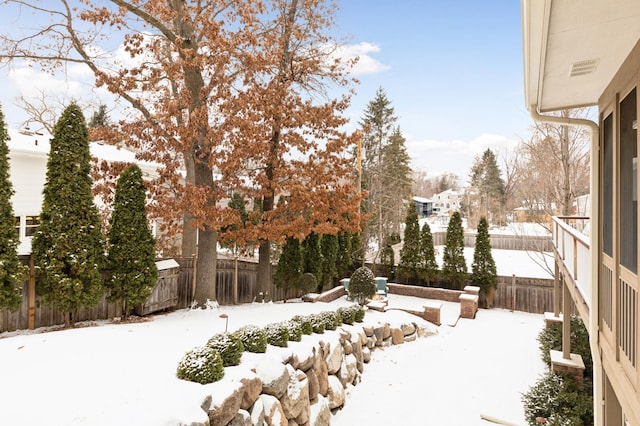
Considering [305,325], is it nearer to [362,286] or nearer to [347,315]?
[347,315]

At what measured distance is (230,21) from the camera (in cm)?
1061

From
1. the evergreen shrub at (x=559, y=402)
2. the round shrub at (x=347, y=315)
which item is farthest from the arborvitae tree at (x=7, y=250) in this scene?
the evergreen shrub at (x=559, y=402)

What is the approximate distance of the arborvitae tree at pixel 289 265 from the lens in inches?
535

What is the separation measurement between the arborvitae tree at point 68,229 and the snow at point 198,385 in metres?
0.86

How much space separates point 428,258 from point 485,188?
111ft

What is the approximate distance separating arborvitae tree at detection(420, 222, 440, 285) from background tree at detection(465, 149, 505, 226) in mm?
30038

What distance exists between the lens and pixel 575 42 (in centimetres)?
306

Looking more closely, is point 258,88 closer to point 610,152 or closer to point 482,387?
point 610,152

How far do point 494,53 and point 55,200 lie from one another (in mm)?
15845

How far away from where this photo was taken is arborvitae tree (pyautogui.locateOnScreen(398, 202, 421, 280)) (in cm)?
1630

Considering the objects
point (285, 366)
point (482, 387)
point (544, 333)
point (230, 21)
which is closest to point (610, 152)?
point (285, 366)

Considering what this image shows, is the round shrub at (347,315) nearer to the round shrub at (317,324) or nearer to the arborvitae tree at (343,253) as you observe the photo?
the round shrub at (317,324)

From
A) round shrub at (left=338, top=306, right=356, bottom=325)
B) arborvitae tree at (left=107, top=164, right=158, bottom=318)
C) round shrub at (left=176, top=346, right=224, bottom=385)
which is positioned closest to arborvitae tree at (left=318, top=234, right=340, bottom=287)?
round shrub at (left=338, top=306, right=356, bottom=325)

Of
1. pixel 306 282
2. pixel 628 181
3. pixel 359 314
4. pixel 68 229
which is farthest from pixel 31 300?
pixel 628 181
